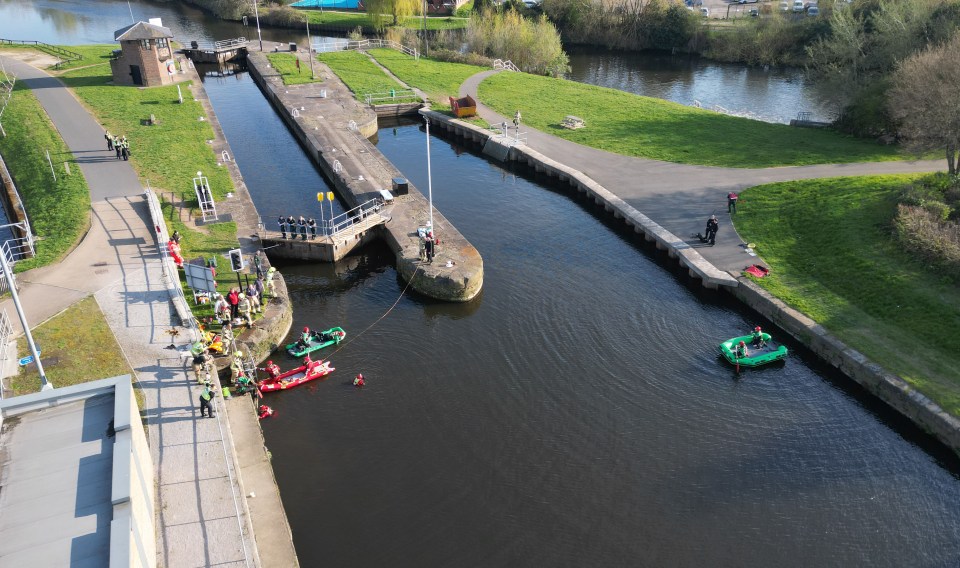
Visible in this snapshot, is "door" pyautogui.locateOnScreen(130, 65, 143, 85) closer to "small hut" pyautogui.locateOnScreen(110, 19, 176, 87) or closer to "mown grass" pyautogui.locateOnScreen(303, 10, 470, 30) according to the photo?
"small hut" pyautogui.locateOnScreen(110, 19, 176, 87)

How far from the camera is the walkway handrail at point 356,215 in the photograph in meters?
38.9

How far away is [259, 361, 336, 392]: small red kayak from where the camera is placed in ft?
93.5

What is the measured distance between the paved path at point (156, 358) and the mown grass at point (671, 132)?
108ft

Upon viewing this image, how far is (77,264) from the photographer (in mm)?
33719

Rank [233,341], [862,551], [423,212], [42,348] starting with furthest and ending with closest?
[423,212], [233,341], [42,348], [862,551]

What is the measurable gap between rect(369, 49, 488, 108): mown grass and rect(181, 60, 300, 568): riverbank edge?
123 ft

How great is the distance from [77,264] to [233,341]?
34.0 feet

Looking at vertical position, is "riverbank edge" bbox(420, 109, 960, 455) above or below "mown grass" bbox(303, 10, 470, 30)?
below

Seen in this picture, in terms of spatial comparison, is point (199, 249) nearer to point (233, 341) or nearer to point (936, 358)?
point (233, 341)

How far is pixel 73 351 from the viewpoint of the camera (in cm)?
2730

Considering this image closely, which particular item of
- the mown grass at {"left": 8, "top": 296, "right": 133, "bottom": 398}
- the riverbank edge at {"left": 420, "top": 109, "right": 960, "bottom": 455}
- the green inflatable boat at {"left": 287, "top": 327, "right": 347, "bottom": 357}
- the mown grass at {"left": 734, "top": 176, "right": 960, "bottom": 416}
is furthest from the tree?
the mown grass at {"left": 8, "top": 296, "right": 133, "bottom": 398}

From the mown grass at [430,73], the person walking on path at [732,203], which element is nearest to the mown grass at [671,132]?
the mown grass at [430,73]

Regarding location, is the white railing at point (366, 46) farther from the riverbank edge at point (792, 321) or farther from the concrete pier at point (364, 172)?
the riverbank edge at point (792, 321)

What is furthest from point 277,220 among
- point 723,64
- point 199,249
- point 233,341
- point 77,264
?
point 723,64
